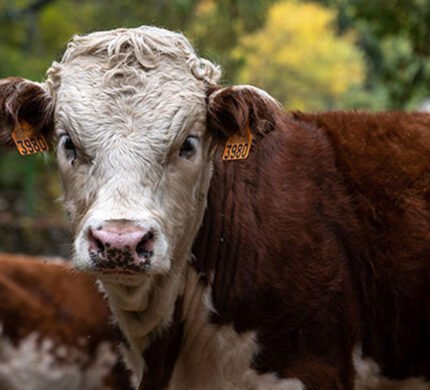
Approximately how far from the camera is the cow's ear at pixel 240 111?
488 centimetres

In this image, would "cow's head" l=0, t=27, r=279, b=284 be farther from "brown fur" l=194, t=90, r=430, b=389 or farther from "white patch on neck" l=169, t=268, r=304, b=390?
"white patch on neck" l=169, t=268, r=304, b=390

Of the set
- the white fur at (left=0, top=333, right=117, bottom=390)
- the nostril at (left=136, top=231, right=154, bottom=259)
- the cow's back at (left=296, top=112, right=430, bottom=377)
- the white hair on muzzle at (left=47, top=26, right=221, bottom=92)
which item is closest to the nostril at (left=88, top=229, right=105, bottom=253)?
the nostril at (left=136, top=231, right=154, bottom=259)

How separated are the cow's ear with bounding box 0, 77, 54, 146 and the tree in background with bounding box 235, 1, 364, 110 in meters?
26.3

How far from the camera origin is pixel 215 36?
1728 centimetres

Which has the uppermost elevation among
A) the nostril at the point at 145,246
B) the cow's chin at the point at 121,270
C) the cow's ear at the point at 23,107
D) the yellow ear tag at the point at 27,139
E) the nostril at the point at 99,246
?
the cow's ear at the point at 23,107

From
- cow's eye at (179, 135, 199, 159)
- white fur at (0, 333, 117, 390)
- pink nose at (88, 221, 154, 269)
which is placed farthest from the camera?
white fur at (0, 333, 117, 390)

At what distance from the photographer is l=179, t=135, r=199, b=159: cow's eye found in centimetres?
482

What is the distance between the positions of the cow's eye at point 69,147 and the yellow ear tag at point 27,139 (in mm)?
297

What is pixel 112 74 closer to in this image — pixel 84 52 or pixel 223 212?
pixel 84 52

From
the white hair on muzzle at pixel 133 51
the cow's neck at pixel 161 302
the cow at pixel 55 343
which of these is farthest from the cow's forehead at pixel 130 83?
the cow at pixel 55 343

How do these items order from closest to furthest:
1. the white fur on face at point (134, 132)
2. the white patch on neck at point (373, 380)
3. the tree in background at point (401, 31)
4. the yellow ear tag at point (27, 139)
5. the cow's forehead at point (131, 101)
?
the white fur on face at point (134, 132), the cow's forehead at point (131, 101), the yellow ear tag at point (27, 139), the white patch on neck at point (373, 380), the tree in background at point (401, 31)

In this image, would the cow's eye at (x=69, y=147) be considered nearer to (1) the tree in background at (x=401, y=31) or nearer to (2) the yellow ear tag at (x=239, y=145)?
(2) the yellow ear tag at (x=239, y=145)

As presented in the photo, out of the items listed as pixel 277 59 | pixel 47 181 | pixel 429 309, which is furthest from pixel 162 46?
pixel 277 59

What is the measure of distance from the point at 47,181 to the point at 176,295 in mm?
24144
